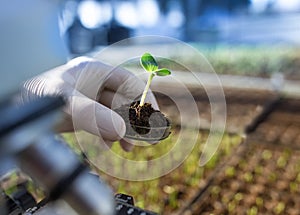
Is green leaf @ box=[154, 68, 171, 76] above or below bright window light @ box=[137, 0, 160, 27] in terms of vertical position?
above

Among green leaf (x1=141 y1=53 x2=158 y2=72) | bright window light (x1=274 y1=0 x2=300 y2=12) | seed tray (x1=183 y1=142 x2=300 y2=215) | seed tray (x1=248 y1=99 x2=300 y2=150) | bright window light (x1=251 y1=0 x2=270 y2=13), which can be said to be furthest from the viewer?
bright window light (x1=251 y1=0 x2=270 y2=13)

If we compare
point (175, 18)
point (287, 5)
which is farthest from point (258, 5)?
point (175, 18)

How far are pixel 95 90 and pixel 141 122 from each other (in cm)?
10

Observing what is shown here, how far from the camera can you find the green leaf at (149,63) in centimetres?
47

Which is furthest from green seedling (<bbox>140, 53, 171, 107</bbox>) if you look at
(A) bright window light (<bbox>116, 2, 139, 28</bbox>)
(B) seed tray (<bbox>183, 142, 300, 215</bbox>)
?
(A) bright window light (<bbox>116, 2, 139, 28</bbox>)

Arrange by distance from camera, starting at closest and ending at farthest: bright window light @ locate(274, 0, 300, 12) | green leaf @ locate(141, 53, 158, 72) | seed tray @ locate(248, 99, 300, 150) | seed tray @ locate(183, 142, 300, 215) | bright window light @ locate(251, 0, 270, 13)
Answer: green leaf @ locate(141, 53, 158, 72) < seed tray @ locate(183, 142, 300, 215) < seed tray @ locate(248, 99, 300, 150) < bright window light @ locate(274, 0, 300, 12) < bright window light @ locate(251, 0, 270, 13)

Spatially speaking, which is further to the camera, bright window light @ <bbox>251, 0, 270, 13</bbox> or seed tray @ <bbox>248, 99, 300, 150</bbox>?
bright window light @ <bbox>251, 0, 270, 13</bbox>

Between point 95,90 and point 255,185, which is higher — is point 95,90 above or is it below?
above

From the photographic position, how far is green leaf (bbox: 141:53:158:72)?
0.47 meters

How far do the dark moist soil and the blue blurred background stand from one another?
121 inches

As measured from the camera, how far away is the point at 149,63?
0.47 m

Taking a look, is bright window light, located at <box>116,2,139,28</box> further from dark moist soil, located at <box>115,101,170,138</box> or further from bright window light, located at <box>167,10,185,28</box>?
dark moist soil, located at <box>115,101,170,138</box>

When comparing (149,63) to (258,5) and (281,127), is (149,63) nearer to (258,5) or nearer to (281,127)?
(281,127)

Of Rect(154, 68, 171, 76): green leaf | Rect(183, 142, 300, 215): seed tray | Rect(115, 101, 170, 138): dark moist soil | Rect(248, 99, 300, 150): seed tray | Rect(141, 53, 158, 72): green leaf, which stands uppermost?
Rect(141, 53, 158, 72): green leaf
